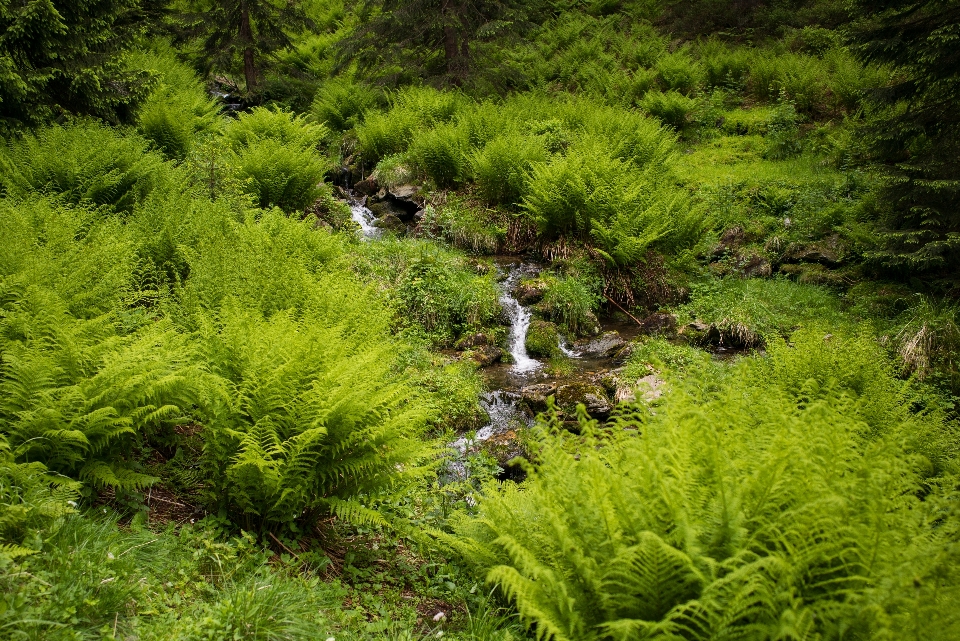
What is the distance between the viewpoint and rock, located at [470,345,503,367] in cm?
843

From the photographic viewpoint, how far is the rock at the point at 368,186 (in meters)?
13.8

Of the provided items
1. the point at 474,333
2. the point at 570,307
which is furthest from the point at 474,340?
the point at 570,307

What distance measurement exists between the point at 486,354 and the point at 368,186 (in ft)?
23.8

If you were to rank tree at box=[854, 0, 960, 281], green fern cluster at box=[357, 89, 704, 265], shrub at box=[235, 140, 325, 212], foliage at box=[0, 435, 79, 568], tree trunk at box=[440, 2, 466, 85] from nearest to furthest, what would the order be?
foliage at box=[0, 435, 79, 568] < tree at box=[854, 0, 960, 281] < shrub at box=[235, 140, 325, 212] < green fern cluster at box=[357, 89, 704, 265] < tree trunk at box=[440, 2, 466, 85]

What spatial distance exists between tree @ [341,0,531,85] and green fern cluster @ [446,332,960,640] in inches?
589

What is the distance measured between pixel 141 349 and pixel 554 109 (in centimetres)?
1289

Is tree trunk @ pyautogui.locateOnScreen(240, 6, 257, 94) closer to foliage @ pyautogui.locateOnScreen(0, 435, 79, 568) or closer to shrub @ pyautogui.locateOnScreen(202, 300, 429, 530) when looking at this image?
shrub @ pyautogui.locateOnScreen(202, 300, 429, 530)

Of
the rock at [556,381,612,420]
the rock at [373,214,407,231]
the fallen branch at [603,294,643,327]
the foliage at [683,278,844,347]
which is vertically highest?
the foliage at [683,278,844,347]

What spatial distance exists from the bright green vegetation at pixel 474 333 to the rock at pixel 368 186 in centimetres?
8

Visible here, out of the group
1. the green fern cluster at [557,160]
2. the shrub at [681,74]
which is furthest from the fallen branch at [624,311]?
the shrub at [681,74]

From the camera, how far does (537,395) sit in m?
7.54

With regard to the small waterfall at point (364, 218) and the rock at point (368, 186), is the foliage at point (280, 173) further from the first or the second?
the rock at point (368, 186)

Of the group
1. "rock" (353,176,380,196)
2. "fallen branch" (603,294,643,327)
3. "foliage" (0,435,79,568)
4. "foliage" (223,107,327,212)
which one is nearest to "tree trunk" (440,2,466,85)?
"rock" (353,176,380,196)

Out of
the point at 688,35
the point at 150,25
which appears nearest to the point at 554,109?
the point at 688,35
